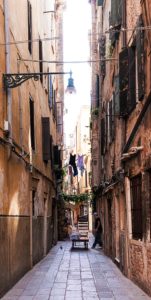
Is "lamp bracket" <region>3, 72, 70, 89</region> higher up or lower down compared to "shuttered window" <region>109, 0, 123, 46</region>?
lower down

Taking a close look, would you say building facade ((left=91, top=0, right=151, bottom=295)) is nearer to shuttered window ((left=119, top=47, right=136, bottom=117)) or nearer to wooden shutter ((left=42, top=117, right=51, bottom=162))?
shuttered window ((left=119, top=47, right=136, bottom=117))

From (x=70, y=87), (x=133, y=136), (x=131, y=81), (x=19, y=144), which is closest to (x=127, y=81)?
(x=131, y=81)

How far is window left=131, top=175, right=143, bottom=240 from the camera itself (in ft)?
37.3

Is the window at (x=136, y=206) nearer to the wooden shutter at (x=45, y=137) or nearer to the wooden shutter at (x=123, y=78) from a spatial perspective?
the wooden shutter at (x=123, y=78)

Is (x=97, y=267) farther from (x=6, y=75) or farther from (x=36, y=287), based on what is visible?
(x=6, y=75)

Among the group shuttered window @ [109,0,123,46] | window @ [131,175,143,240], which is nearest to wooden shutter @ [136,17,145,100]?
window @ [131,175,143,240]

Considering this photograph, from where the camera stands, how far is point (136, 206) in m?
12.0

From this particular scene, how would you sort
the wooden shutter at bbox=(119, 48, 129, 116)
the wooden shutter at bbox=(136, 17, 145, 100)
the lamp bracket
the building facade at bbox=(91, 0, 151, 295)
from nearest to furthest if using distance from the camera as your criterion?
the building facade at bbox=(91, 0, 151, 295) → the wooden shutter at bbox=(136, 17, 145, 100) → the lamp bracket → the wooden shutter at bbox=(119, 48, 129, 116)

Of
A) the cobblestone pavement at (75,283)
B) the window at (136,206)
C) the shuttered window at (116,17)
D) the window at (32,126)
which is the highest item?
the shuttered window at (116,17)

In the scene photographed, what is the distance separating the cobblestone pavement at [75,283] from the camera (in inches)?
421

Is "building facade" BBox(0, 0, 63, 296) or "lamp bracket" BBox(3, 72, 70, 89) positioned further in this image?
"lamp bracket" BBox(3, 72, 70, 89)

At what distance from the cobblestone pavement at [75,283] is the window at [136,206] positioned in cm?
116

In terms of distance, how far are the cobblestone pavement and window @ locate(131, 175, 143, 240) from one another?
45.5 inches

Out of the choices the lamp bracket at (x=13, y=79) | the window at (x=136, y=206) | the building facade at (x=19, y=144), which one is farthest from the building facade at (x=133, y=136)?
the building facade at (x=19, y=144)
